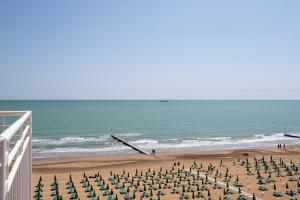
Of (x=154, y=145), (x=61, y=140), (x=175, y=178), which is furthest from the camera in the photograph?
(x=61, y=140)

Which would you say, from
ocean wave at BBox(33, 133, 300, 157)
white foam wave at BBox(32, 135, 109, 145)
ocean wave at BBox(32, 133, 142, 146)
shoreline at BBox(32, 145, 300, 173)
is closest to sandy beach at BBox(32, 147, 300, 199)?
shoreline at BBox(32, 145, 300, 173)

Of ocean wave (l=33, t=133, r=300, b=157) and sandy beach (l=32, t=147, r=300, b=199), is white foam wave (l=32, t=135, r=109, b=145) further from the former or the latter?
sandy beach (l=32, t=147, r=300, b=199)

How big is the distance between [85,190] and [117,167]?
10.1m

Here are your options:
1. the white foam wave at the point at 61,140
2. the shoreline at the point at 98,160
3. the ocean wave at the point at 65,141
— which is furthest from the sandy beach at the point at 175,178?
the white foam wave at the point at 61,140

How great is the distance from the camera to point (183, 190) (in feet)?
59.4

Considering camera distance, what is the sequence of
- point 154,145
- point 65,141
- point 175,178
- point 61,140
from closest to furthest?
point 175,178 < point 154,145 < point 65,141 < point 61,140

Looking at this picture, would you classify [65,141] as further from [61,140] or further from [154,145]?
[154,145]

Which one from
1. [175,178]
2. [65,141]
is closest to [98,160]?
[175,178]

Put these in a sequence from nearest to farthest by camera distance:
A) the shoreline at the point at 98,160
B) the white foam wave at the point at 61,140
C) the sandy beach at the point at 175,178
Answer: the sandy beach at the point at 175,178
the shoreline at the point at 98,160
the white foam wave at the point at 61,140

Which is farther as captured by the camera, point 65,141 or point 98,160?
point 65,141

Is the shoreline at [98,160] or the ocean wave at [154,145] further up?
the shoreline at [98,160]

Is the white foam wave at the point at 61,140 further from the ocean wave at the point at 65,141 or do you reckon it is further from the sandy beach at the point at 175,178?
the sandy beach at the point at 175,178

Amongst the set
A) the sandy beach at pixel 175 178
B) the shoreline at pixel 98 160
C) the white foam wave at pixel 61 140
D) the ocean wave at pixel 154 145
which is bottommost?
the ocean wave at pixel 154 145

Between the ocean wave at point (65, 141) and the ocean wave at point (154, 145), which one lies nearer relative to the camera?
the ocean wave at point (154, 145)
